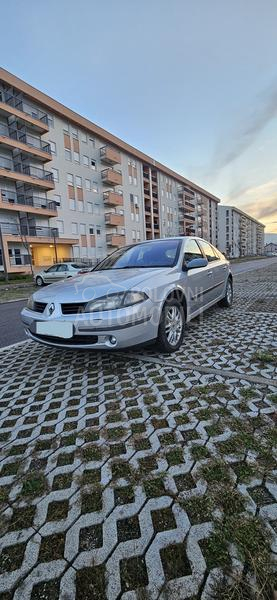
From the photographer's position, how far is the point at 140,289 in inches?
118

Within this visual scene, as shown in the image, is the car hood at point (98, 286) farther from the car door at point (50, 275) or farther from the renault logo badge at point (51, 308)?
the car door at point (50, 275)

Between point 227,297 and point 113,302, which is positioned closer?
point 113,302

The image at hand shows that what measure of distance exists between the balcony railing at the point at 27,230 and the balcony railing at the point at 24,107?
388 inches

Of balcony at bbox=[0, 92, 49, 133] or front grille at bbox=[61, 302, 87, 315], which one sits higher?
balcony at bbox=[0, 92, 49, 133]

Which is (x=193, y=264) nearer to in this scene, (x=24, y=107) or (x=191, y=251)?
(x=191, y=251)

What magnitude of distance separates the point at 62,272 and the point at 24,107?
17.8 meters

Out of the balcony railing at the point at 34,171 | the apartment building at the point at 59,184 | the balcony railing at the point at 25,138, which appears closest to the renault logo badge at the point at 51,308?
the apartment building at the point at 59,184

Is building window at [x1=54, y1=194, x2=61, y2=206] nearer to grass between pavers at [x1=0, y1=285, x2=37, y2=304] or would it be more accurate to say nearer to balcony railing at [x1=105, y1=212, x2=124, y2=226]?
balcony railing at [x1=105, y1=212, x2=124, y2=226]

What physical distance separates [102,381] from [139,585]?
185 centimetres

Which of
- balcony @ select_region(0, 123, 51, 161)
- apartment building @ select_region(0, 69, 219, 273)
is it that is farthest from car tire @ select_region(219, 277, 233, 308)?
balcony @ select_region(0, 123, 51, 161)

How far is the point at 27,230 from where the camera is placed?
23.9 meters

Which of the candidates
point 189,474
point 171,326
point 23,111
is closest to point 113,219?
point 23,111

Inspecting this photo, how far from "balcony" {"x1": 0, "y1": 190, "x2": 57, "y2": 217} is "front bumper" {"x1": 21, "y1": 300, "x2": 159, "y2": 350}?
22886mm

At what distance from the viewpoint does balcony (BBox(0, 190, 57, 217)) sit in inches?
901
